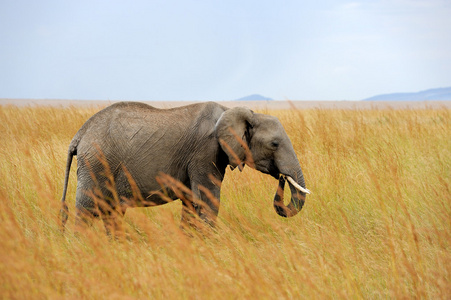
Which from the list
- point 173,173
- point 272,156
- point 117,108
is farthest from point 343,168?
point 117,108

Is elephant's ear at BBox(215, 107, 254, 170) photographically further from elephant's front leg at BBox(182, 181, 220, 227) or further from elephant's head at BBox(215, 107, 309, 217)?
elephant's front leg at BBox(182, 181, 220, 227)

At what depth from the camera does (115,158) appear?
414cm

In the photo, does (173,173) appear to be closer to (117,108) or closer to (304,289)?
(117,108)

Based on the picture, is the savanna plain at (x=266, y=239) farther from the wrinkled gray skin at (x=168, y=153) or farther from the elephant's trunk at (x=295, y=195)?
the wrinkled gray skin at (x=168, y=153)

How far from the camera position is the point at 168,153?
420cm

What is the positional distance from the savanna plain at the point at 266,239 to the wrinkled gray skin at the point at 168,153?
27 cm

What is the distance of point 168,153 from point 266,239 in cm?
115

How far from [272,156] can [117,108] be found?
143 cm

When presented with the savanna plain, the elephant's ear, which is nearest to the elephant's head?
the elephant's ear

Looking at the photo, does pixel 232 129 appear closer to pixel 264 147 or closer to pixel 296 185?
pixel 264 147

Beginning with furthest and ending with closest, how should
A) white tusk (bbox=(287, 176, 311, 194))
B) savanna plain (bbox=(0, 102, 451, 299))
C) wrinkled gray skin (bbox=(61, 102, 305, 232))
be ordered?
wrinkled gray skin (bbox=(61, 102, 305, 232)), white tusk (bbox=(287, 176, 311, 194)), savanna plain (bbox=(0, 102, 451, 299))

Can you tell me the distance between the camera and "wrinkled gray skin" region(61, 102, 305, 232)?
406 cm

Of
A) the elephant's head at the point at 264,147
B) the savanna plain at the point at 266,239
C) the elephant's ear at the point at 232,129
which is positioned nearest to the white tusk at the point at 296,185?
the elephant's head at the point at 264,147

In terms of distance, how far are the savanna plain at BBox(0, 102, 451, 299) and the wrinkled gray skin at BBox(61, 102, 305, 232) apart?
266mm
